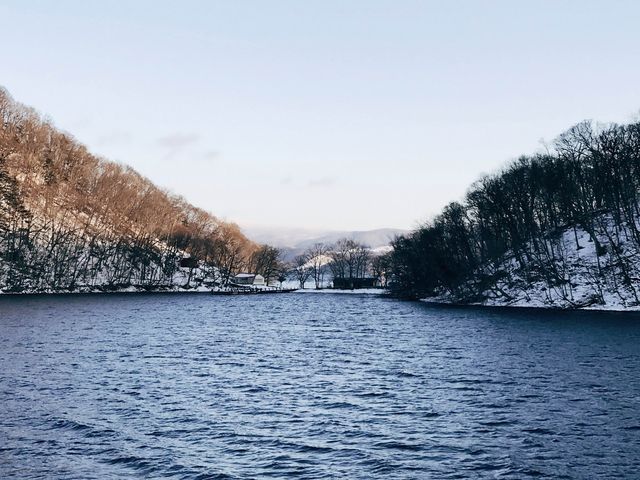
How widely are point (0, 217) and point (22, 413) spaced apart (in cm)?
17967

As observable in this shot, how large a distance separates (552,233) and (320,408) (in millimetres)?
116307

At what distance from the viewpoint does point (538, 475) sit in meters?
18.9

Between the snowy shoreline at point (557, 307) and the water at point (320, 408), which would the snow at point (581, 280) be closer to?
the snowy shoreline at point (557, 307)

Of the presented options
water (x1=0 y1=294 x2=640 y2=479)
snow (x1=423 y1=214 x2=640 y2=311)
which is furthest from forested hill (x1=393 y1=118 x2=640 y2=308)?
water (x1=0 y1=294 x2=640 y2=479)

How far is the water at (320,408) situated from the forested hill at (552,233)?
51.7 meters

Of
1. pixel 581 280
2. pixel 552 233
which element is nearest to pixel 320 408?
pixel 581 280

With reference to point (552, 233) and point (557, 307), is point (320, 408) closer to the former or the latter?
point (557, 307)

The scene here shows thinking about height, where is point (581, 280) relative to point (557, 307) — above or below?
above

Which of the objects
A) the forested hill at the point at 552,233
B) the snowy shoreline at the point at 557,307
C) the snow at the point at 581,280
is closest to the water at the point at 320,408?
the snowy shoreline at the point at 557,307

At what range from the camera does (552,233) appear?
129000mm

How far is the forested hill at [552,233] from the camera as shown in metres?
105

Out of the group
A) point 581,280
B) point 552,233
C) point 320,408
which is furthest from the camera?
point 552,233

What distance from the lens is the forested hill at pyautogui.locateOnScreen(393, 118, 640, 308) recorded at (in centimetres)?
10500

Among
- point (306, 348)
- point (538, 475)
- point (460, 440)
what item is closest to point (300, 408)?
point (460, 440)
